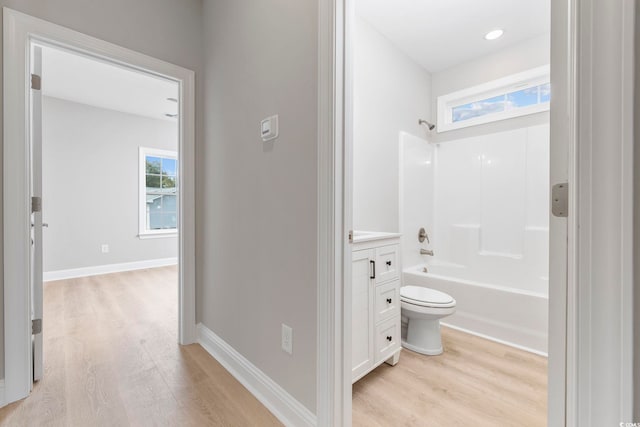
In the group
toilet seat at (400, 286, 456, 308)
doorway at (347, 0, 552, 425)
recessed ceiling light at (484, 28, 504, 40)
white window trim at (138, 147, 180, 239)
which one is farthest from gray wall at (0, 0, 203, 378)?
Result: white window trim at (138, 147, 180, 239)

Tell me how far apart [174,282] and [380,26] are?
4134 millimetres

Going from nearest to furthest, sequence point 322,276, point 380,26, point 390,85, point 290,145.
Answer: point 322,276 → point 290,145 → point 380,26 → point 390,85

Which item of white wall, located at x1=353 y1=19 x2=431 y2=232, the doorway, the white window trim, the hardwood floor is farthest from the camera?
the white window trim

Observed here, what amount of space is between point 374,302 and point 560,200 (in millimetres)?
1210

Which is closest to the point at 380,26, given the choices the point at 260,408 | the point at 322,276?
the point at 322,276

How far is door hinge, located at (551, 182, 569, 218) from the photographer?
65 cm

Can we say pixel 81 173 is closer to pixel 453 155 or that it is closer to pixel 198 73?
pixel 198 73

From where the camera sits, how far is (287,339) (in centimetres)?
138

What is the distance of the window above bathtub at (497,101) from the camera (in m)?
2.67

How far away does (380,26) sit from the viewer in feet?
8.23

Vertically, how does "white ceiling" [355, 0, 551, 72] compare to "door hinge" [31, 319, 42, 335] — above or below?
above

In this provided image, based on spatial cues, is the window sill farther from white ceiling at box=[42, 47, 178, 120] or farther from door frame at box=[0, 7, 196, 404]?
door frame at box=[0, 7, 196, 404]

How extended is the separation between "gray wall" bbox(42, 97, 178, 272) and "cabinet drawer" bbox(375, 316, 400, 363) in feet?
15.6

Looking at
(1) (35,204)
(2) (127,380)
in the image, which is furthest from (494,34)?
(2) (127,380)
